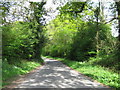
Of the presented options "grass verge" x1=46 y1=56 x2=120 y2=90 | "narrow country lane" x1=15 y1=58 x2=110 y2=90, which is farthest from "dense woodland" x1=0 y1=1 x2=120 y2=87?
"narrow country lane" x1=15 y1=58 x2=110 y2=90

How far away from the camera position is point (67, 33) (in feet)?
97.0

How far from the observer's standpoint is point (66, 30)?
29312 mm

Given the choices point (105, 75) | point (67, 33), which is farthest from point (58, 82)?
point (67, 33)

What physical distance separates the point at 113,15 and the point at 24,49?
12.6 metres

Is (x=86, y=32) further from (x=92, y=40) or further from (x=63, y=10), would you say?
(x=63, y=10)

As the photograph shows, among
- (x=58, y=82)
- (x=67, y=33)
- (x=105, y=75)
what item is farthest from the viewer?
(x=67, y=33)

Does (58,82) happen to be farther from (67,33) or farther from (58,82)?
(67,33)

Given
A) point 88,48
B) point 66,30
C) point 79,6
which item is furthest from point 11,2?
point 66,30

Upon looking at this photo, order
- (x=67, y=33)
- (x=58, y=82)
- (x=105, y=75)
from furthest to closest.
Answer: (x=67, y=33), (x=105, y=75), (x=58, y=82)

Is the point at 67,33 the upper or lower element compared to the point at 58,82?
upper

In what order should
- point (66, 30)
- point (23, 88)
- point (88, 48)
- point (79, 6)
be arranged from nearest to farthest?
point (23, 88), point (79, 6), point (88, 48), point (66, 30)

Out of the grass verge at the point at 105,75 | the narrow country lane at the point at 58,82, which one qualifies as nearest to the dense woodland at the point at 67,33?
the grass verge at the point at 105,75

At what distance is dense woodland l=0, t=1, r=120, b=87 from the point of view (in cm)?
959

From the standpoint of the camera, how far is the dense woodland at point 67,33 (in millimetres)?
9594
